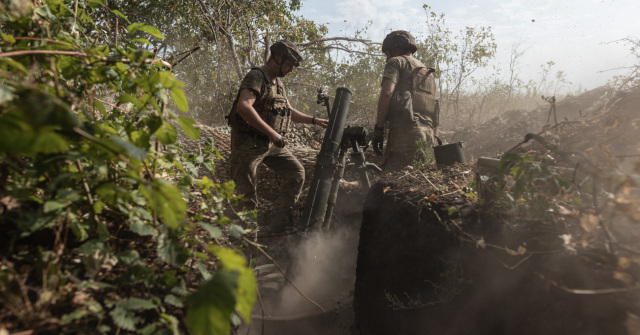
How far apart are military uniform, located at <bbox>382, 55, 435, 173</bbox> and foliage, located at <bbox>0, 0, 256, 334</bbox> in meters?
3.08

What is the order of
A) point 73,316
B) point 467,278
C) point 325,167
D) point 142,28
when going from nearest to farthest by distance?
1. point 73,316
2. point 142,28
3. point 467,278
4. point 325,167

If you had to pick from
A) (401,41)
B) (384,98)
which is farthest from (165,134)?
(401,41)

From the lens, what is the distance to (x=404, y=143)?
3969 millimetres

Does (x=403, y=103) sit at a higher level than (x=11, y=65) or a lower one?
higher

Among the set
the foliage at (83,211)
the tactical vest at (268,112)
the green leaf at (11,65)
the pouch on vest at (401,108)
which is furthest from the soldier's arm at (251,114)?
the green leaf at (11,65)

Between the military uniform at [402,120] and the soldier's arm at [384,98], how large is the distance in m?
0.05

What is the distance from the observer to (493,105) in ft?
36.7

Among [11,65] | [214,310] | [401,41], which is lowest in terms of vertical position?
[214,310]

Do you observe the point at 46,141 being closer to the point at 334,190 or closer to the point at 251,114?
the point at 251,114

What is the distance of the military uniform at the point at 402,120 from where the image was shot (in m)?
3.91

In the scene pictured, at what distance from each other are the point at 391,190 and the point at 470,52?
8052 millimetres

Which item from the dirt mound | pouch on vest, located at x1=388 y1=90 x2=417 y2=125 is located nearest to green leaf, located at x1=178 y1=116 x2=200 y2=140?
the dirt mound

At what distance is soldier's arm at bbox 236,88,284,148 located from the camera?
3.18 meters

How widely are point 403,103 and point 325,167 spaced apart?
1242mm
